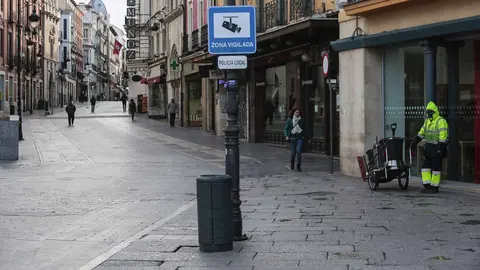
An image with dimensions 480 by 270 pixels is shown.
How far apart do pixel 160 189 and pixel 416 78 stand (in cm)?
603

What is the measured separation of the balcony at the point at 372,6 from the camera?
47.6ft

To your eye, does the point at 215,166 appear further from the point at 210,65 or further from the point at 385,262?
the point at 210,65

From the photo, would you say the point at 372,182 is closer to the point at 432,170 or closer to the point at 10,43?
the point at 432,170

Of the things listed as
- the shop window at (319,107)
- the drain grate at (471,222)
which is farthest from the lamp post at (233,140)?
the shop window at (319,107)

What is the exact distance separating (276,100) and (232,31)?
1933 cm

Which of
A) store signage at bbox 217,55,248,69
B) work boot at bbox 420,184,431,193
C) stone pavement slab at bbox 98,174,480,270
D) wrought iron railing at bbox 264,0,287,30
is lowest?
stone pavement slab at bbox 98,174,480,270

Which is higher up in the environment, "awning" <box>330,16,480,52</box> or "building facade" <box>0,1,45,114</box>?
"building facade" <box>0,1,45,114</box>

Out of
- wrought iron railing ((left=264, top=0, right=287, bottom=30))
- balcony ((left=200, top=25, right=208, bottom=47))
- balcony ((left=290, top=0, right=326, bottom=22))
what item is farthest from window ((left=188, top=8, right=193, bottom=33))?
balcony ((left=290, top=0, right=326, bottom=22))

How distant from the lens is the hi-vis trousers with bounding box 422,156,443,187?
12930mm

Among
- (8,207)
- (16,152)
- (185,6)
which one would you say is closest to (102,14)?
(185,6)

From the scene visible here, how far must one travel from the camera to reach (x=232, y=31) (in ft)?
27.8

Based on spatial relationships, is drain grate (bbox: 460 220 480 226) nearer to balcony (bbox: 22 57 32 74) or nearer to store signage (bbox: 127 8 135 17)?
store signage (bbox: 127 8 135 17)

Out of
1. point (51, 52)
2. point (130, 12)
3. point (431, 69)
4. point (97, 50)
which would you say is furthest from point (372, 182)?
point (97, 50)

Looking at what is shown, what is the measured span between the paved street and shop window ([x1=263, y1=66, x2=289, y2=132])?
289 inches
